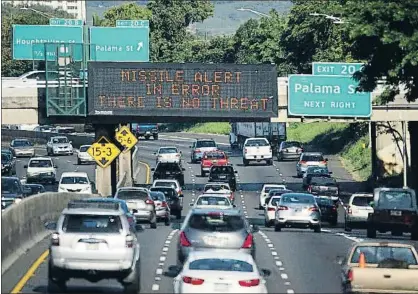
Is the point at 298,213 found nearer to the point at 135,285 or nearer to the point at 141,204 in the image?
the point at 141,204

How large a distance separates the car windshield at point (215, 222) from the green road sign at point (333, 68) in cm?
3698

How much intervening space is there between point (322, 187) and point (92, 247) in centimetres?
4178

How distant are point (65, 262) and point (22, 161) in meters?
70.7

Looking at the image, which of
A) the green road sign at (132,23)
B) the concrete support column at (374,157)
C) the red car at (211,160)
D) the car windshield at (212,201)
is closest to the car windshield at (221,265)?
the car windshield at (212,201)

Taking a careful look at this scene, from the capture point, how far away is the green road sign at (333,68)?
2527 inches

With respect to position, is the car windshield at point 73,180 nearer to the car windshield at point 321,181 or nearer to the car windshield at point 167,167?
the car windshield at point 167,167

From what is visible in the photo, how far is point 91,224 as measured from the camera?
24.6 m

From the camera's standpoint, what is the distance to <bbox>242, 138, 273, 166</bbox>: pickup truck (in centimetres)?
9106

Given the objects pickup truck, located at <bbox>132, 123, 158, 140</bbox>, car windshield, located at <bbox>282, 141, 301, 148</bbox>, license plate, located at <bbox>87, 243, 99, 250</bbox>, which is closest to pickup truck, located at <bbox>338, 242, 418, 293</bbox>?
license plate, located at <bbox>87, 243, 99, 250</bbox>

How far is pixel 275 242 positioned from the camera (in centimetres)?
3956

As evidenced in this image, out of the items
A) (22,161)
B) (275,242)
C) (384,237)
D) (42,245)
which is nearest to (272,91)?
(384,237)

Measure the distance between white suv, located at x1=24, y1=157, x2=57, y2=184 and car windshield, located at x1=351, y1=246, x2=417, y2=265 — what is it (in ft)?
165

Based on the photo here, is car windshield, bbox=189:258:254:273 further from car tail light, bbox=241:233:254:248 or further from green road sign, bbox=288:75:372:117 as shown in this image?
green road sign, bbox=288:75:372:117

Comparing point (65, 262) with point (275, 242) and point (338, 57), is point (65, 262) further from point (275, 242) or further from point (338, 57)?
point (338, 57)
